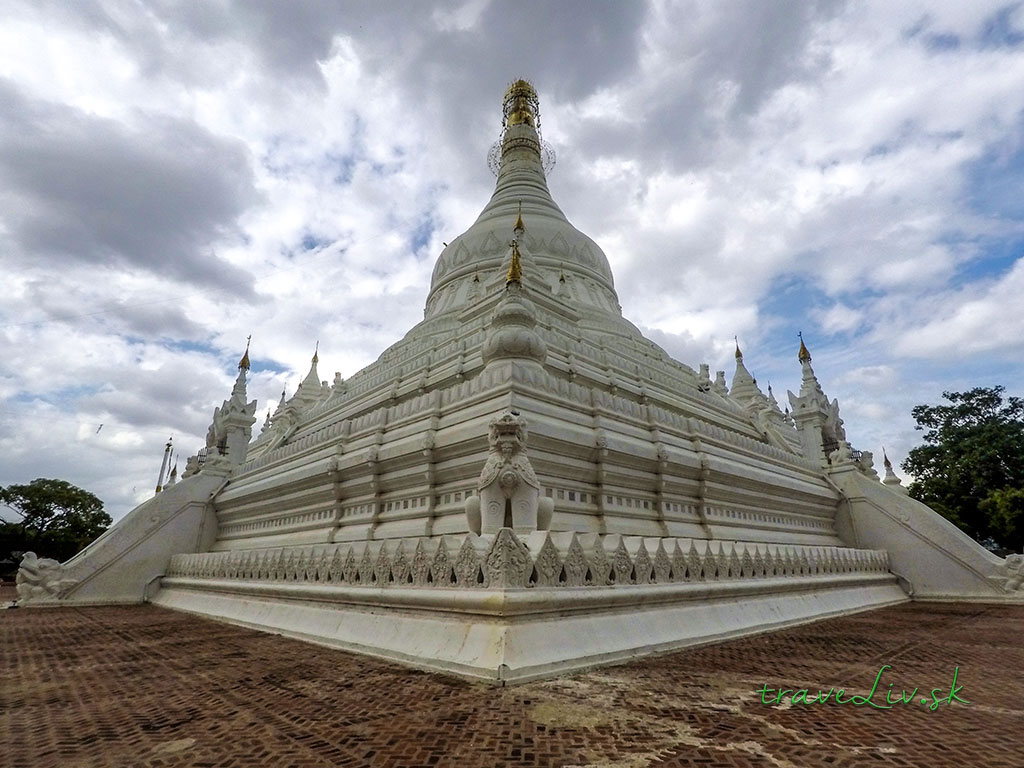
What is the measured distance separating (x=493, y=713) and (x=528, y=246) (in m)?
27.0

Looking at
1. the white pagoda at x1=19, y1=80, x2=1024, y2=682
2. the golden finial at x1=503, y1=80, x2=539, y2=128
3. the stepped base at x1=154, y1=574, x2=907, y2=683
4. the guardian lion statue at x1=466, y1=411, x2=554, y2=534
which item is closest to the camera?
the stepped base at x1=154, y1=574, x2=907, y2=683

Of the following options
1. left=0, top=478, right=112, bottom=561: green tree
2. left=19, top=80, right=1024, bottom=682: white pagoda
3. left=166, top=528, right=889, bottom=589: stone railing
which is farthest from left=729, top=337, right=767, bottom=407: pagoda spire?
left=0, top=478, right=112, bottom=561: green tree

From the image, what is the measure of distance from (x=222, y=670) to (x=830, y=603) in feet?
36.8

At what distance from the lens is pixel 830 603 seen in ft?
36.1

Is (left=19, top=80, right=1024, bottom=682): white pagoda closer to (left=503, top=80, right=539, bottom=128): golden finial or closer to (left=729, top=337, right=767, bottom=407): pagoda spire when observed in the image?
(left=729, top=337, right=767, bottom=407): pagoda spire

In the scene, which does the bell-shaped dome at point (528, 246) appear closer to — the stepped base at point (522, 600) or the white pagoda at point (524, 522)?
the white pagoda at point (524, 522)

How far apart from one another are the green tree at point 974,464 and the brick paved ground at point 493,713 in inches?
1212

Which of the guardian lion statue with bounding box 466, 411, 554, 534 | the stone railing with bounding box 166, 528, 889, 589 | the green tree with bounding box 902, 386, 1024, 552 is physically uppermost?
the green tree with bounding box 902, 386, 1024, 552

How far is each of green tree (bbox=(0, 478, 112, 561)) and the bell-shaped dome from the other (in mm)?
25198

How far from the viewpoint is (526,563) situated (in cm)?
592

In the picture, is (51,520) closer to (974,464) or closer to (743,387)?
(743,387)

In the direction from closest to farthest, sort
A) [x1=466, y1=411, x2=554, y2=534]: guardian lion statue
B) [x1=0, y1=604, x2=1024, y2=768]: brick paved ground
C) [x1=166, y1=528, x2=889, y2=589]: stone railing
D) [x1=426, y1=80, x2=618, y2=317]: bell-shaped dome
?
1. [x1=0, y1=604, x2=1024, y2=768]: brick paved ground
2. [x1=166, y1=528, x2=889, y2=589]: stone railing
3. [x1=466, y1=411, x2=554, y2=534]: guardian lion statue
4. [x1=426, y1=80, x2=618, y2=317]: bell-shaped dome

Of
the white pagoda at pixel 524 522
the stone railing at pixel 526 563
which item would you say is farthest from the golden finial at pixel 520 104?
the stone railing at pixel 526 563

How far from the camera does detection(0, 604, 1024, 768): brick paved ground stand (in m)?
3.26
